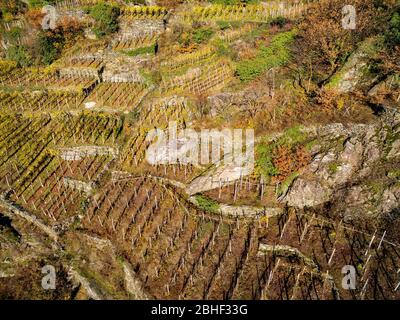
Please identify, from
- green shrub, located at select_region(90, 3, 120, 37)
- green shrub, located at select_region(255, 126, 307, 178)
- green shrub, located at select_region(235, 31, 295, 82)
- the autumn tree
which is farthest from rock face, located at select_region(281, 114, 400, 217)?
green shrub, located at select_region(90, 3, 120, 37)

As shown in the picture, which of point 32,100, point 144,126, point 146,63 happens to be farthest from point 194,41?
point 32,100

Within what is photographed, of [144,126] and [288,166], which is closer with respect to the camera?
[288,166]

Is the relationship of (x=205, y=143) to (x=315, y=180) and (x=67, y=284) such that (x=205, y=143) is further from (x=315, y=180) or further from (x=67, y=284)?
(x=67, y=284)

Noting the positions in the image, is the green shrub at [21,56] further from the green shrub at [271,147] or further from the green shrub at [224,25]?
the green shrub at [271,147]

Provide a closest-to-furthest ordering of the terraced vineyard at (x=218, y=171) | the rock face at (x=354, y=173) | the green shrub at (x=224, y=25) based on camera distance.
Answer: the terraced vineyard at (x=218, y=171), the rock face at (x=354, y=173), the green shrub at (x=224, y=25)

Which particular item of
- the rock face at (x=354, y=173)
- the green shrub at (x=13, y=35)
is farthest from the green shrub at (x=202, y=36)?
the green shrub at (x=13, y=35)
